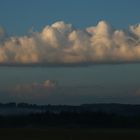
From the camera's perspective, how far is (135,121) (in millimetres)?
128125

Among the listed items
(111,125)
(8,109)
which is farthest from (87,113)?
(8,109)

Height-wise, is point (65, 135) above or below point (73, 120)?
below

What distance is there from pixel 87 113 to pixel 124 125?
21873 millimetres

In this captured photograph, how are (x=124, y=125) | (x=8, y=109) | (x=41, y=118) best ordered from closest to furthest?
(x=124, y=125) → (x=41, y=118) → (x=8, y=109)

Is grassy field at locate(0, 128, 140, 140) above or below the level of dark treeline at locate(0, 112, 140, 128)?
below

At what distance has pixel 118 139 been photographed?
2707 inches

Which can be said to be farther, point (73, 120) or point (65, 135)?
point (73, 120)

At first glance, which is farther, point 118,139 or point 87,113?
point 87,113

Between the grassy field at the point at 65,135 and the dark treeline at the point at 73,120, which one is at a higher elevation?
the dark treeline at the point at 73,120

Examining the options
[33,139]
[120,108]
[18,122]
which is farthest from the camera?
[120,108]

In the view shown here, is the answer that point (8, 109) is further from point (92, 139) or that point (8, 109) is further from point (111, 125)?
point (92, 139)

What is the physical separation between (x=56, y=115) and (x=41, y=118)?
14.2ft

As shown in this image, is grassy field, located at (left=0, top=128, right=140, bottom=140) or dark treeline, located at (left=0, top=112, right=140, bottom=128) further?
dark treeline, located at (left=0, top=112, right=140, bottom=128)

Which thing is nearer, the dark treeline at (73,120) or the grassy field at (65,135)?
the grassy field at (65,135)
